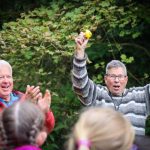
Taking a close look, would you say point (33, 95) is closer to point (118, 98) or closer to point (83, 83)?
point (83, 83)

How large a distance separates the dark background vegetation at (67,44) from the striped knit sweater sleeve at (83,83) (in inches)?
48.1

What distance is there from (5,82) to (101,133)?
188 cm

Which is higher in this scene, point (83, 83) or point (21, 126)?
point (83, 83)

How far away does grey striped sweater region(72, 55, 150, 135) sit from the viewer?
3.81 m

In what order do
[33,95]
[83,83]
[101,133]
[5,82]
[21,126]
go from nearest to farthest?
[101,133] < [21,126] < [33,95] < [5,82] < [83,83]

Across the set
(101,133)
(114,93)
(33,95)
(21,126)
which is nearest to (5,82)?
(33,95)

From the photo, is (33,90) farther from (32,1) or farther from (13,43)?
(32,1)

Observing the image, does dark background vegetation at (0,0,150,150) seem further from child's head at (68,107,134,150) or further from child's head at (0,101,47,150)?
child's head at (68,107,134,150)

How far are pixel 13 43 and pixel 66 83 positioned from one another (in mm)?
841

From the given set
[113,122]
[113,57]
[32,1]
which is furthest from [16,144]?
[32,1]

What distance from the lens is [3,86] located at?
3619mm

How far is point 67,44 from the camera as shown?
18.2ft

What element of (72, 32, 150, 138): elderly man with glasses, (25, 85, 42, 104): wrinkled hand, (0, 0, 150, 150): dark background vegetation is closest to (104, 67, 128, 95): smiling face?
(72, 32, 150, 138): elderly man with glasses

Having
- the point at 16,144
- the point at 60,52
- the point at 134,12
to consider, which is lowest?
the point at 16,144
